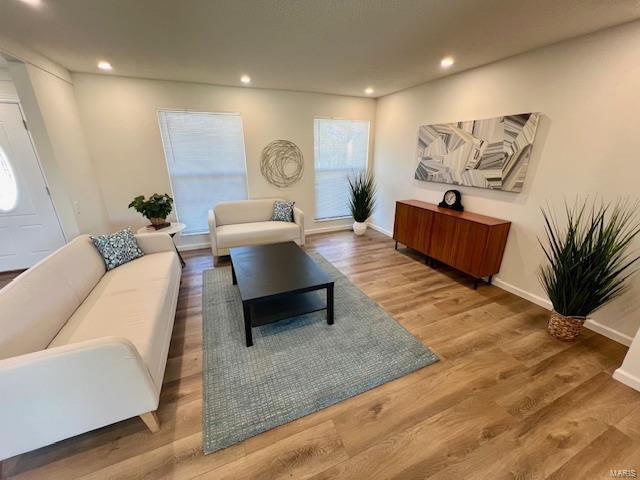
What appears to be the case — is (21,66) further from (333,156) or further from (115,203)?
(333,156)

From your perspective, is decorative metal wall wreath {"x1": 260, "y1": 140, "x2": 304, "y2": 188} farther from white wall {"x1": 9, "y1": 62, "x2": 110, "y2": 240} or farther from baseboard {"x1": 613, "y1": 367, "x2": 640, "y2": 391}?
baseboard {"x1": 613, "y1": 367, "x2": 640, "y2": 391}

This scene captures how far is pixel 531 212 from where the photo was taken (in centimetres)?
264

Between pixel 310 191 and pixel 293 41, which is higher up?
pixel 293 41

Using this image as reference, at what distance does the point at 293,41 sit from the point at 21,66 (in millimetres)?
2515

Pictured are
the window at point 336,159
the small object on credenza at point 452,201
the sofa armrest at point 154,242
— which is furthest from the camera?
the window at point 336,159

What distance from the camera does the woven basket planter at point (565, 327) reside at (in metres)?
2.10

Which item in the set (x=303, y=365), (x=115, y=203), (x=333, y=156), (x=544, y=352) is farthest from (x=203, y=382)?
(x=333, y=156)

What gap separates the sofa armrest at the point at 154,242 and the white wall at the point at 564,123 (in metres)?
3.65

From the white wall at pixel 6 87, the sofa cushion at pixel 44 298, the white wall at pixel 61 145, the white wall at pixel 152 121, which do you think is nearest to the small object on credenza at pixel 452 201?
the white wall at pixel 152 121

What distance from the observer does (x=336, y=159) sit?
482 cm

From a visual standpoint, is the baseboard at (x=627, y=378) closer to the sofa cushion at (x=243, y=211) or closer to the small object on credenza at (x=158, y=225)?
the sofa cushion at (x=243, y=211)

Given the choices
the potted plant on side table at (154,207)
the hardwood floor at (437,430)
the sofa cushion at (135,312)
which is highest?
the potted plant on side table at (154,207)

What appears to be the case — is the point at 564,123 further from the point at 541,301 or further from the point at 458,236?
the point at 541,301

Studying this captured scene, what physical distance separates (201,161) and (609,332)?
16.6 ft
